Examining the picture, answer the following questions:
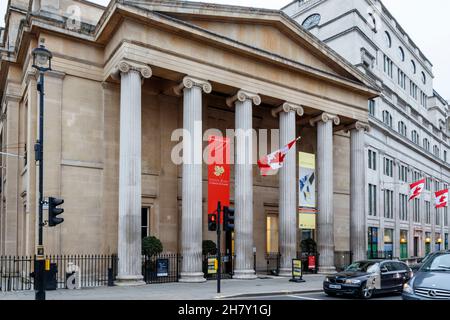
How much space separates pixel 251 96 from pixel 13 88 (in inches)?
540

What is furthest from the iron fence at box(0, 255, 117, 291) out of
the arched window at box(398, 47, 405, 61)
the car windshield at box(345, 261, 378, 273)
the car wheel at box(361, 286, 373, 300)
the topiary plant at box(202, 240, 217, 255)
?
the arched window at box(398, 47, 405, 61)

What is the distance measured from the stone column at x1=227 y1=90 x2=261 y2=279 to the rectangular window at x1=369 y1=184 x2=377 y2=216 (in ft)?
69.1

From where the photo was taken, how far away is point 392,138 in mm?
48000

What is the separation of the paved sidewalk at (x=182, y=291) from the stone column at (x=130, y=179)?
1.20 m

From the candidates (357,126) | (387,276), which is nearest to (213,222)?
(387,276)

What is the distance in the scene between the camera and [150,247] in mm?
23391

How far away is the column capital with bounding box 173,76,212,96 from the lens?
23953 millimetres

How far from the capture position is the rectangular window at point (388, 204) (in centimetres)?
4660

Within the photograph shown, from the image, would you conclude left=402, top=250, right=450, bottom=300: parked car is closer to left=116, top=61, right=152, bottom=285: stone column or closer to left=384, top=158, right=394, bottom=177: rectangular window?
left=116, top=61, right=152, bottom=285: stone column

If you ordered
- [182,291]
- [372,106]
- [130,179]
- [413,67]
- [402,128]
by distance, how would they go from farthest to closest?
[413,67] < [402,128] < [372,106] < [130,179] < [182,291]

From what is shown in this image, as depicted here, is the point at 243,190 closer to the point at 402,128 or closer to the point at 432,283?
the point at 432,283

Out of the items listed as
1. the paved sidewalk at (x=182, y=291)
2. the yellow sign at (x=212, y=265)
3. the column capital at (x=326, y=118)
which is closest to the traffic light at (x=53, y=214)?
the paved sidewalk at (x=182, y=291)

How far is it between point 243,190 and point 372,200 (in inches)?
865

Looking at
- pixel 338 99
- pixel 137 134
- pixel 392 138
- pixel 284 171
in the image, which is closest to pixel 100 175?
pixel 137 134
